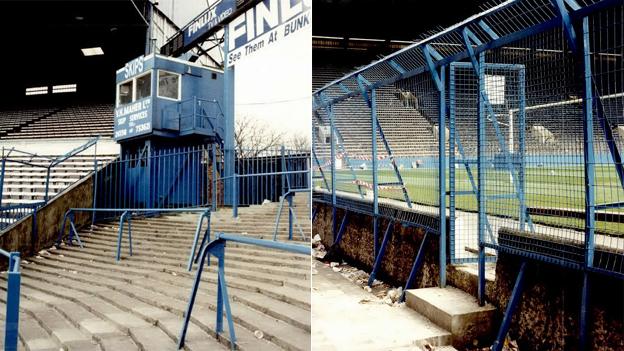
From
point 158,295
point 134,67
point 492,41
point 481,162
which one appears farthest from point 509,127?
point 134,67

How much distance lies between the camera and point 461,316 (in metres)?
2.71

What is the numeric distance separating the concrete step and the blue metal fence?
16 centimetres

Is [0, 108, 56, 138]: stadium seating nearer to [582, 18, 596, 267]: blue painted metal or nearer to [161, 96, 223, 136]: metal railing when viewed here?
[161, 96, 223, 136]: metal railing

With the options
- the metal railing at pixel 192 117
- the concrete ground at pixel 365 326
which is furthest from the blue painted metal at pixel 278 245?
the metal railing at pixel 192 117

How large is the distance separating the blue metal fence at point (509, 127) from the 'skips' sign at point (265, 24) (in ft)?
3.77

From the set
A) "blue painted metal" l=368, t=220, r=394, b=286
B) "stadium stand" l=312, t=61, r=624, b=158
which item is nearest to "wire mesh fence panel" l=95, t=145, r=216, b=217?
"stadium stand" l=312, t=61, r=624, b=158

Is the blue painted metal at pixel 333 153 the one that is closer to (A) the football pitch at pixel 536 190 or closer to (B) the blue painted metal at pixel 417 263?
(A) the football pitch at pixel 536 190

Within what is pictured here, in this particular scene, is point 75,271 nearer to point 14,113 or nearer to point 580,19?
point 14,113

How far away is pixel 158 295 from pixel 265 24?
244 cm

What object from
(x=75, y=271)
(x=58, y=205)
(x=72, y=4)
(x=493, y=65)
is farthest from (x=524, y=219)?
(x=58, y=205)

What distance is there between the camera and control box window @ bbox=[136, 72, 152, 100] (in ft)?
29.5

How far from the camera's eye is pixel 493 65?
3031mm

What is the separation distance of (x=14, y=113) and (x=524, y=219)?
7095 mm

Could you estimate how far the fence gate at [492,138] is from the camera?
10.00 ft
